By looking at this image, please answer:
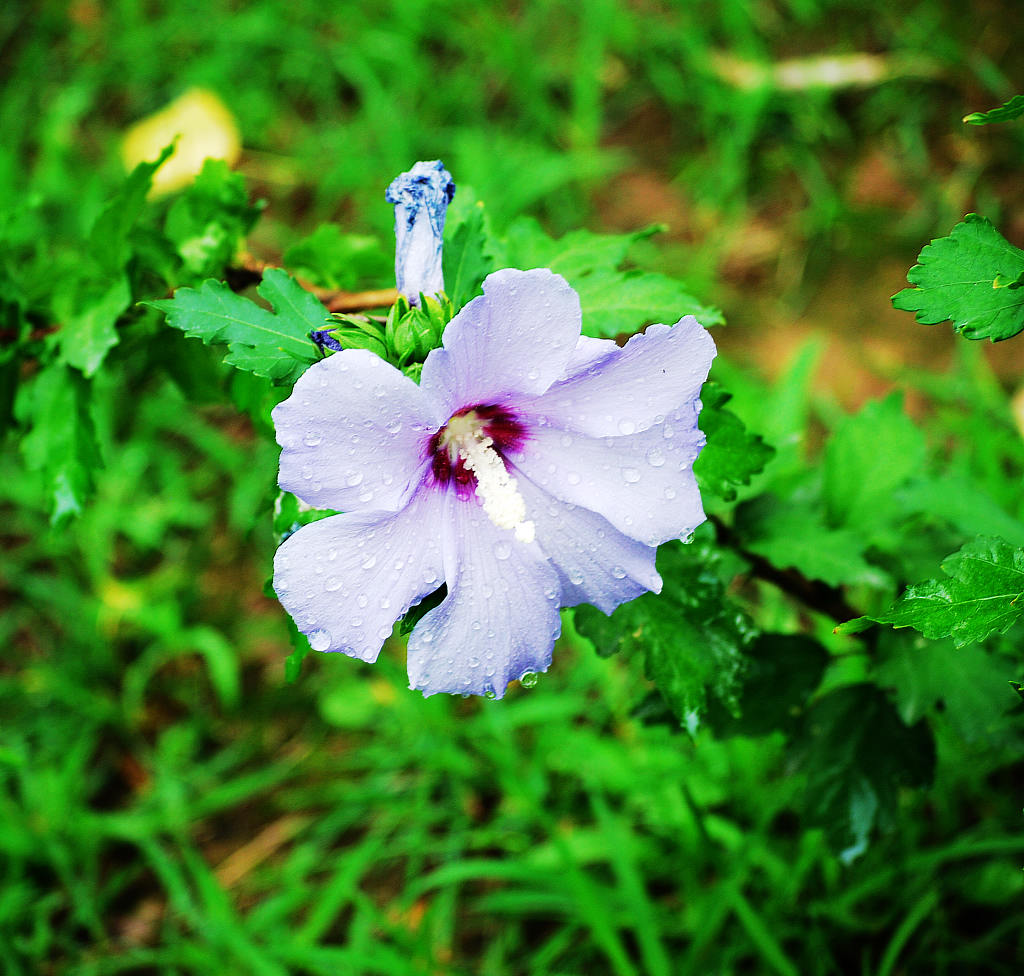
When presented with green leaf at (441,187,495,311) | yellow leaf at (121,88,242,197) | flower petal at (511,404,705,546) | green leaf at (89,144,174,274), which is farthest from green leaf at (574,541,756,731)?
yellow leaf at (121,88,242,197)

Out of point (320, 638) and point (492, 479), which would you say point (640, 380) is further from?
point (320, 638)

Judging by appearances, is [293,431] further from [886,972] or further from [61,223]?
[61,223]

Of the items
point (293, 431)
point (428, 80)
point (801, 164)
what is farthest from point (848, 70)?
point (293, 431)

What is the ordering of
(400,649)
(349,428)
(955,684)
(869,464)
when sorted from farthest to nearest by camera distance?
1. (400,649)
2. (869,464)
3. (955,684)
4. (349,428)

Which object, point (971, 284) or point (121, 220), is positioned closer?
point (971, 284)

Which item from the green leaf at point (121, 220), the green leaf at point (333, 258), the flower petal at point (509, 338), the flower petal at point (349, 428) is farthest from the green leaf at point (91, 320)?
the flower petal at point (509, 338)

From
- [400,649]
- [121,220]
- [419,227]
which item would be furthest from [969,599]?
[400,649]
